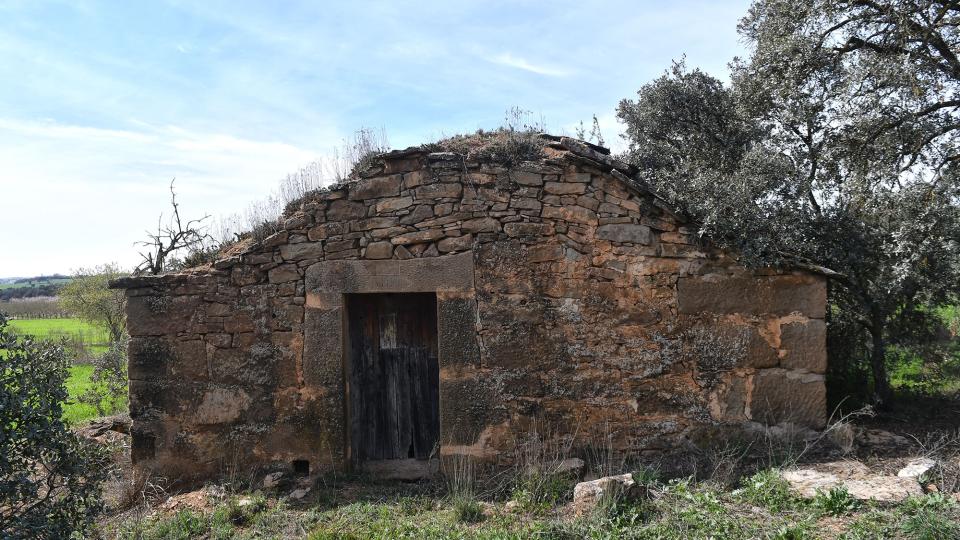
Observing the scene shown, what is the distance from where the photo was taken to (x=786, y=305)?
5.58 meters

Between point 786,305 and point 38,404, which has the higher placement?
point 786,305

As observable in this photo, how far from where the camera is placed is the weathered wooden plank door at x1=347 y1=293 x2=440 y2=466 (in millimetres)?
6438

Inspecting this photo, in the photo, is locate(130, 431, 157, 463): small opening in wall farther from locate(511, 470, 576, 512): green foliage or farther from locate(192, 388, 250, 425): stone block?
locate(511, 470, 576, 512): green foliage

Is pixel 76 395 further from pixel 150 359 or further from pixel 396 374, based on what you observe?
pixel 396 374

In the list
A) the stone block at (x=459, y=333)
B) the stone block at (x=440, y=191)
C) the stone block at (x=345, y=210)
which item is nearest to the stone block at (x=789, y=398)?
the stone block at (x=459, y=333)

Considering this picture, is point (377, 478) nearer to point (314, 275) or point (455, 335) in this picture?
point (455, 335)

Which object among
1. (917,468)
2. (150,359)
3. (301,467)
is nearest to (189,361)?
(150,359)

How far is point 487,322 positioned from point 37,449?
11.3 feet

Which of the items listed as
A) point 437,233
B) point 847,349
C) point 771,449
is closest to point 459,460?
point 437,233

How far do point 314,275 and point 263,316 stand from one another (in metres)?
0.64

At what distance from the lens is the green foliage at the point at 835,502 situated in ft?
14.0

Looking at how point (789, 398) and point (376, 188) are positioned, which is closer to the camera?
point (789, 398)

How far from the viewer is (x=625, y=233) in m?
5.74

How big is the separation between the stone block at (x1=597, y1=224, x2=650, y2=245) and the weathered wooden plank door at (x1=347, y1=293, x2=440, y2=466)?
1.83 meters
